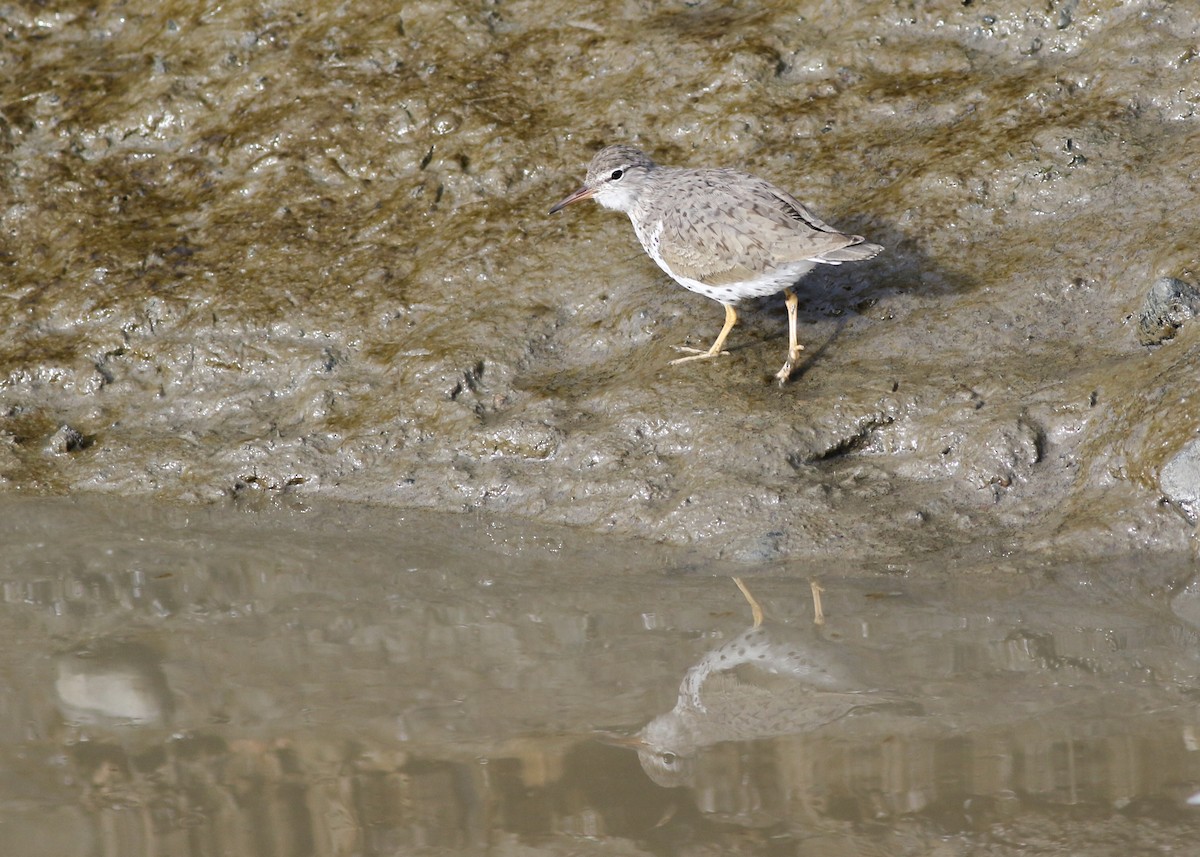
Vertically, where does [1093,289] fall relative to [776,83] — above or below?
below

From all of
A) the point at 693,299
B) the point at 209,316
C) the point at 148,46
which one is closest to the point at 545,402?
the point at 693,299

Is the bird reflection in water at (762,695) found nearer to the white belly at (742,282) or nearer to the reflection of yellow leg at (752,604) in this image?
the reflection of yellow leg at (752,604)

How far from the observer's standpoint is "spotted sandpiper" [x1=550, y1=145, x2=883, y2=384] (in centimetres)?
720

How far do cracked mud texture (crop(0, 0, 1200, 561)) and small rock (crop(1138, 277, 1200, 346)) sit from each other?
0.31 ft

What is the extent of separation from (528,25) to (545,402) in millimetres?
3679

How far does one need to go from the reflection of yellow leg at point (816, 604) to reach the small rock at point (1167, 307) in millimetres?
2575

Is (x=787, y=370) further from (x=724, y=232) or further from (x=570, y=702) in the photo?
(x=570, y=702)

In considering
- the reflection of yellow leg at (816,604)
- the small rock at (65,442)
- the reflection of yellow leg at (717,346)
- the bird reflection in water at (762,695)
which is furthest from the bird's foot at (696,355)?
the small rock at (65,442)

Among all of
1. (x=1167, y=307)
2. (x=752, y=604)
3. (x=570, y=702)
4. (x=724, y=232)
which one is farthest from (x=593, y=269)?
(x=570, y=702)

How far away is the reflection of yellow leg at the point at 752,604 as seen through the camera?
5957mm

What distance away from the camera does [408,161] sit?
9.30 m

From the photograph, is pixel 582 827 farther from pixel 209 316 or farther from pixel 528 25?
pixel 528 25

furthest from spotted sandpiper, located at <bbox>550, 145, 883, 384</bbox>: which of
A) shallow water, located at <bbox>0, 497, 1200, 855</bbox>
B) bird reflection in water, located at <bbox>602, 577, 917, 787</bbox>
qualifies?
bird reflection in water, located at <bbox>602, 577, 917, 787</bbox>

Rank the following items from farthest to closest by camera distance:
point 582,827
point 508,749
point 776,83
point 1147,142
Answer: point 776,83 → point 1147,142 → point 508,749 → point 582,827
